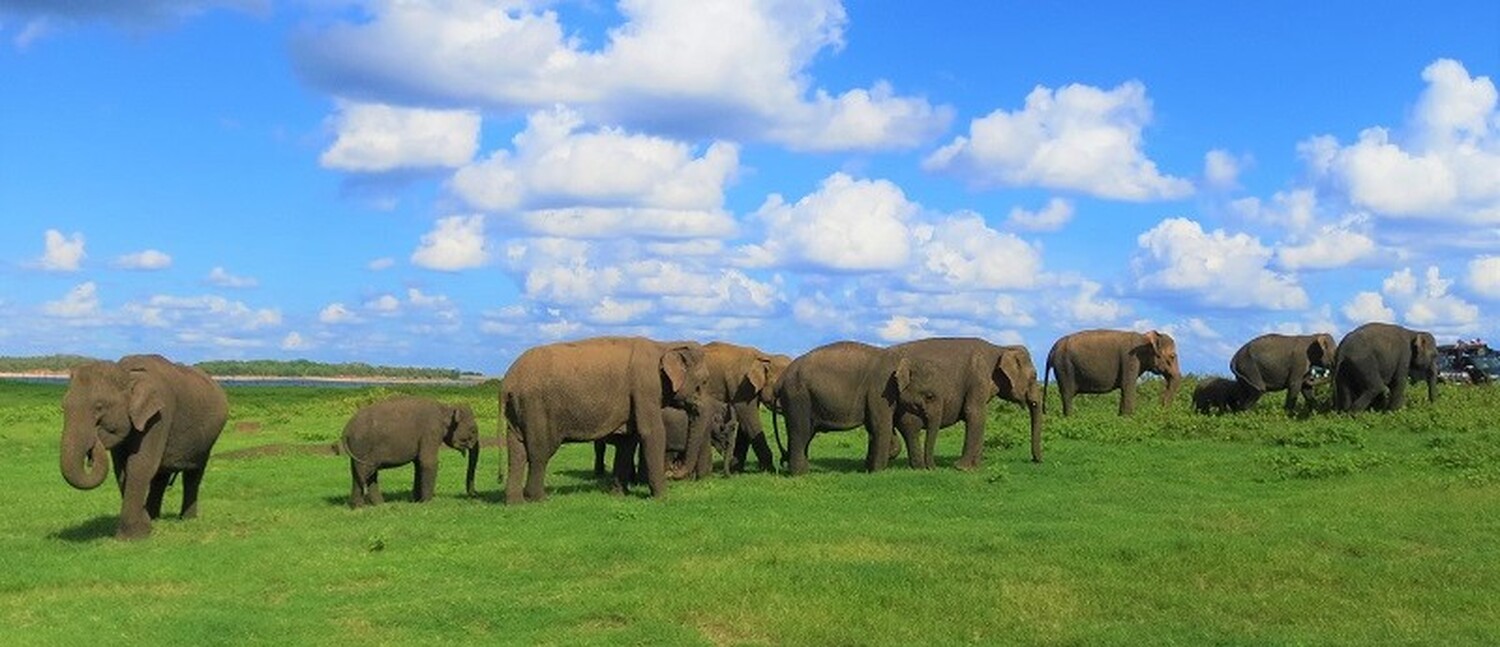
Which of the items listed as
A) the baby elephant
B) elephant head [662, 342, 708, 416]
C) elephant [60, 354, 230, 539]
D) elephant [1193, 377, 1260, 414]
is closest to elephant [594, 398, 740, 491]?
elephant head [662, 342, 708, 416]

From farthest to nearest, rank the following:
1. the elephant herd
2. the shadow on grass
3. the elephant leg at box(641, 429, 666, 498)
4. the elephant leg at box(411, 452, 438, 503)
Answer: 1. the elephant leg at box(411, 452, 438, 503)
2. the elephant leg at box(641, 429, 666, 498)
3. the shadow on grass
4. the elephant herd

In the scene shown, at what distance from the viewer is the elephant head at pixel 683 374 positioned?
75.2 feet

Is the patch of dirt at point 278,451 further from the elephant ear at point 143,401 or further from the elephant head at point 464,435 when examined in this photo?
the elephant ear at point 143,401

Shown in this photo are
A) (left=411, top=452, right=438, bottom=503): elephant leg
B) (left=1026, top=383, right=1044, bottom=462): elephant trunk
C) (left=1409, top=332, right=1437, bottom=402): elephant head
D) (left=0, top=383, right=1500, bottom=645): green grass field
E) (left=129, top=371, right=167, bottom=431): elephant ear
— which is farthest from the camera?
(left=1409, top=332, right=1437, bottom=402): elephant head

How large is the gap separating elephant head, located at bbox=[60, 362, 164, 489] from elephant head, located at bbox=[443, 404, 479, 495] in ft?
20.3

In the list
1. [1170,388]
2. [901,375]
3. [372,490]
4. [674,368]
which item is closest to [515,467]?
[372,490]

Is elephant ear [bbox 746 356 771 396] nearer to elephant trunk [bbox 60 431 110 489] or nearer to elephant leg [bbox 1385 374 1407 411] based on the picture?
elephant trunk [bbox 60 431 110 489]

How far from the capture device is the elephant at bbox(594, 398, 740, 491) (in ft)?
75.9

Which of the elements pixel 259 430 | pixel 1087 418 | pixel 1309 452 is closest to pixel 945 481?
pixel 1309 452

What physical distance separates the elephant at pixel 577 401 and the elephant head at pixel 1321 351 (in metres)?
23.2

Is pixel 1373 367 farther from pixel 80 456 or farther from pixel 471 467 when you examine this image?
pixel 80 456

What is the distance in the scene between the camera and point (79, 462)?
17.6 metres

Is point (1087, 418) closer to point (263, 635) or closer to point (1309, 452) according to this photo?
point (1309, 452)

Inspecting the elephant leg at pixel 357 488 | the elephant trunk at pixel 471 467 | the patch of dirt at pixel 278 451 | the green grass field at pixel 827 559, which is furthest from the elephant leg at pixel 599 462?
the patch of dirt at pixel 278 451
